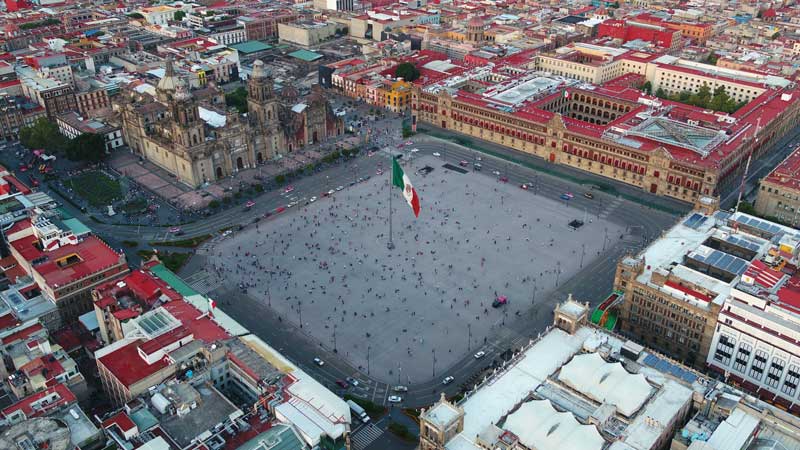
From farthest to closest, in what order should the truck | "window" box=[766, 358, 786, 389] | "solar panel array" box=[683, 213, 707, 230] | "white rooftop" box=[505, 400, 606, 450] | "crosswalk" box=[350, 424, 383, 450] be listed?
1. "solar panel array" box=[683, 213, 707, 230]
2. "window" box=[766, 358, 786, 389]
3. the truck
4. "crosswalk" box=[350, 424, 383, 450]
5. "white rooftop" box=[505, 400, 606, 450]

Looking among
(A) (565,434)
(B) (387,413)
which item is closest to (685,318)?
(A) (565,434)

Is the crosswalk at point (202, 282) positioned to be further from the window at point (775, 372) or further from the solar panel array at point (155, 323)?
the window at point (775, 372)

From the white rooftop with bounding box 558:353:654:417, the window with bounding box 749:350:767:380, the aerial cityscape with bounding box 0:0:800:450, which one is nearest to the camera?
the aerial cityscape with bounding box 0:0:800:450

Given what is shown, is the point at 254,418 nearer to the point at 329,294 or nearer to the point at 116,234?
the point at 329,294

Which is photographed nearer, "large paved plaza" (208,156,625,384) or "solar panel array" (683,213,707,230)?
"large paved plaza" (208,156,625,384)

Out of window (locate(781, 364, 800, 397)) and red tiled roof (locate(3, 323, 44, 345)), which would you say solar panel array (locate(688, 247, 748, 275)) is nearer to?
window (locate(781, 364, 800, 397))

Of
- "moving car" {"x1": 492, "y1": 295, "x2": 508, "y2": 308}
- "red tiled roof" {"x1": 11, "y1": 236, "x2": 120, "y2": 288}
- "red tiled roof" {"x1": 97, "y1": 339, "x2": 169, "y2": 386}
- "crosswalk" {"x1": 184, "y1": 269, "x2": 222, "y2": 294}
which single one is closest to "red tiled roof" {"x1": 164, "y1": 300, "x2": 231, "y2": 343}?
"red tiled roof" {"x1": 97, "y1": 339, "x2": 169, "y2": 386}

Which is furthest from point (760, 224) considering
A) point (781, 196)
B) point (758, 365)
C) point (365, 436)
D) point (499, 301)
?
point (365, 436)
